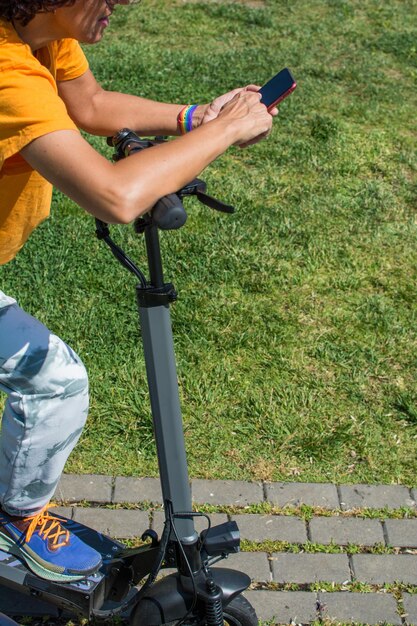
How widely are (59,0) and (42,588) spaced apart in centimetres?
155

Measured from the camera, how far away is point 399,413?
3611 millimetres

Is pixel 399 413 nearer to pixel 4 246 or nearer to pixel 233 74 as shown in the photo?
pixel 4 246

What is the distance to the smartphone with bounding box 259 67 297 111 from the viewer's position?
7.45 ft

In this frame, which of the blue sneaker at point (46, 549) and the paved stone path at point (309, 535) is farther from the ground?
the blue sneaker at point (46, 549)

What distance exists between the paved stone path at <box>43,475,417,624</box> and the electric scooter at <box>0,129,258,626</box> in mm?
322

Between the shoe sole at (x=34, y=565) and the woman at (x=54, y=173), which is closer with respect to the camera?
the woman at (x=54, y=173)

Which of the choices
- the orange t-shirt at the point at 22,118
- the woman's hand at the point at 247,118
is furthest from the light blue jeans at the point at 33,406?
the woman's hand at the point at 247,118

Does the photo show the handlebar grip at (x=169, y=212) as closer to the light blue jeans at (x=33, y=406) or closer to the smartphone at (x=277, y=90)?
the smartphone at (x=277, y=90)

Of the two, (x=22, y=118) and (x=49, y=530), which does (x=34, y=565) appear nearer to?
(x=49, y=530)

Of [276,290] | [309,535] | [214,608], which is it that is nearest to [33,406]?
[214,608]

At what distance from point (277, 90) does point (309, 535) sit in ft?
4.94

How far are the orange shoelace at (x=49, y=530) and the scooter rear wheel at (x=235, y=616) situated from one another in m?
0.33

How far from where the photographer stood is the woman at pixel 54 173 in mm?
2023

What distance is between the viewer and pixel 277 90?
228 cm
